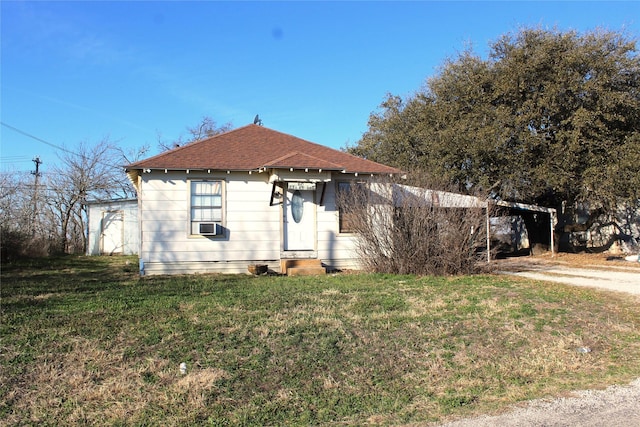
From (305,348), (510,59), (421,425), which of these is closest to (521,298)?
(305,348)

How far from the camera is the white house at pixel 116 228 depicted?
23.5 m

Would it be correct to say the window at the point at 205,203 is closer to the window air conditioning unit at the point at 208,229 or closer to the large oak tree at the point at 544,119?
the window air conditioning unit at the point at 208,229

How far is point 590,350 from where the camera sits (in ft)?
19.7

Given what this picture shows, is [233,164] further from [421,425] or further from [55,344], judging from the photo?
[421,425]

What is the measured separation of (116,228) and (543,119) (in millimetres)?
20398

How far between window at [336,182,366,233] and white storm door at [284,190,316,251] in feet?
2.69

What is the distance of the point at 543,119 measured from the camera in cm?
1767

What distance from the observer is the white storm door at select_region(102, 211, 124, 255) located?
23.6 meters

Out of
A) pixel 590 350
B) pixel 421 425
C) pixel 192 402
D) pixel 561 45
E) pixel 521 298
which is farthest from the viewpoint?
pixel 561 45

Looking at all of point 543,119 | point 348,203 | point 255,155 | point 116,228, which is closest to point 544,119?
point 543,119

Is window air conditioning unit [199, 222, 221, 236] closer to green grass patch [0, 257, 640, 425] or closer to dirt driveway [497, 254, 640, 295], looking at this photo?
→ green grass patch [0, 257, 640, 425]

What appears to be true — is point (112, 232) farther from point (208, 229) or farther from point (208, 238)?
point (208, 229)

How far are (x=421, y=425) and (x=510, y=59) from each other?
17.3m

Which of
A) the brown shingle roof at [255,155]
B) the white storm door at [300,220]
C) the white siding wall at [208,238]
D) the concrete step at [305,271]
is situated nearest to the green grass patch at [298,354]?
the concrete step at [305,271]
